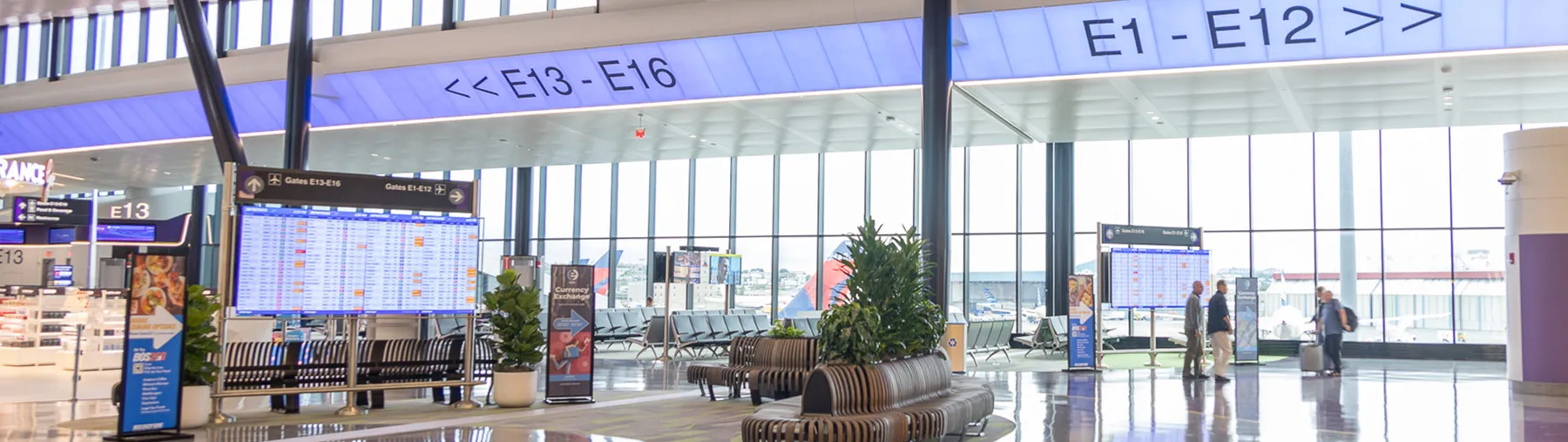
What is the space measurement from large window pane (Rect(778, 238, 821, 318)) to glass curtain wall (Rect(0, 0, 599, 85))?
753 centimetres

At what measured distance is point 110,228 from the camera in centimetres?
1969

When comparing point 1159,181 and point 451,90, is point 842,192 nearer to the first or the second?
point 1159,181

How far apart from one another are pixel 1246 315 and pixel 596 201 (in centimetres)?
1392

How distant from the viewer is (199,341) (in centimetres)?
812

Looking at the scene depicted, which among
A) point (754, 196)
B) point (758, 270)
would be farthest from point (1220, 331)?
point (754, 196)

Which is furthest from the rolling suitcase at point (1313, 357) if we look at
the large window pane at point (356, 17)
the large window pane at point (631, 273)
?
the large window pane at point (356, 17)

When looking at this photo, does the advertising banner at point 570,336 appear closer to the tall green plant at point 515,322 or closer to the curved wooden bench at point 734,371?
the tall green plant at point 515,322

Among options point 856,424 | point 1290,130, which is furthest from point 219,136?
point 1290,130

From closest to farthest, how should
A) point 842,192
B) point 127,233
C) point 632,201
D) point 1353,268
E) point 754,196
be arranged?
point 1353,268 < point 127,233 < point 842,192 < point 754,196 < point 632,201

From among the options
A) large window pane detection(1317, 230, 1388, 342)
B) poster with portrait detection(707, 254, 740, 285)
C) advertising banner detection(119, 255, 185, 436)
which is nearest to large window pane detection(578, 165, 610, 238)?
poster with portrait detection(707, 254, 740, 285)

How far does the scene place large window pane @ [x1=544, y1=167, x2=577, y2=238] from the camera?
2488 cm

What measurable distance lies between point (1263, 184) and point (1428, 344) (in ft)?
11.8

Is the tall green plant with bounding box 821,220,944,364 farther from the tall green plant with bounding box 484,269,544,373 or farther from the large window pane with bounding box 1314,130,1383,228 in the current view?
the large window pane with bounding box 1314,130,1383,228

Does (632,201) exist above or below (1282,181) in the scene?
below
